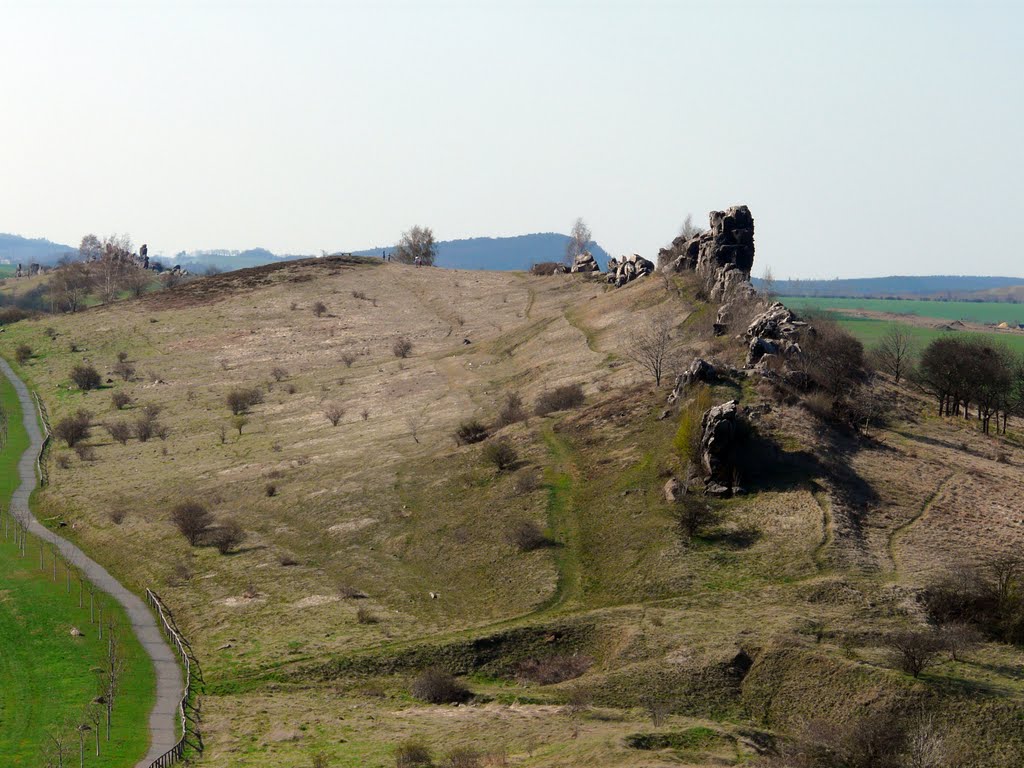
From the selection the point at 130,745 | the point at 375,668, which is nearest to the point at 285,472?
the point at 375,668

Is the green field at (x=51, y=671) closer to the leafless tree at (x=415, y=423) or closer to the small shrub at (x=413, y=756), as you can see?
the small shrub at (x=413, y=756)

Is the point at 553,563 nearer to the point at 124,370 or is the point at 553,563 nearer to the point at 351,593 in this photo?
the point at 351,593

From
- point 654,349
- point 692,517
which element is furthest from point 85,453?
point 692,517

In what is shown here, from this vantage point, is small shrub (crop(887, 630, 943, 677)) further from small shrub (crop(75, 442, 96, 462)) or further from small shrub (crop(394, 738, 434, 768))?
small shrub (crop(75, 442, 96, 462))

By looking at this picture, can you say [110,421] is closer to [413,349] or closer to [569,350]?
[413,349]

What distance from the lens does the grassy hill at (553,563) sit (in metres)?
44.7

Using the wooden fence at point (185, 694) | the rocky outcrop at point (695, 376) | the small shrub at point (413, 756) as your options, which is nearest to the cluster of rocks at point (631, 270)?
the rocky outcrop at point (695, 376)

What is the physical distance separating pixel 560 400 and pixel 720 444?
26156 mm

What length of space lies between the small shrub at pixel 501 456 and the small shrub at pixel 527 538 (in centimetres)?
1272

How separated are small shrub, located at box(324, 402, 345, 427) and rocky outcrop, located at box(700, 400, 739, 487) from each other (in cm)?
4911

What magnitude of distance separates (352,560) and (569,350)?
54749mm

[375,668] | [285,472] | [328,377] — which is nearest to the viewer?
[375,668]

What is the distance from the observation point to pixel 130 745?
150 ft

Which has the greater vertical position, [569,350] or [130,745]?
[569,350]
